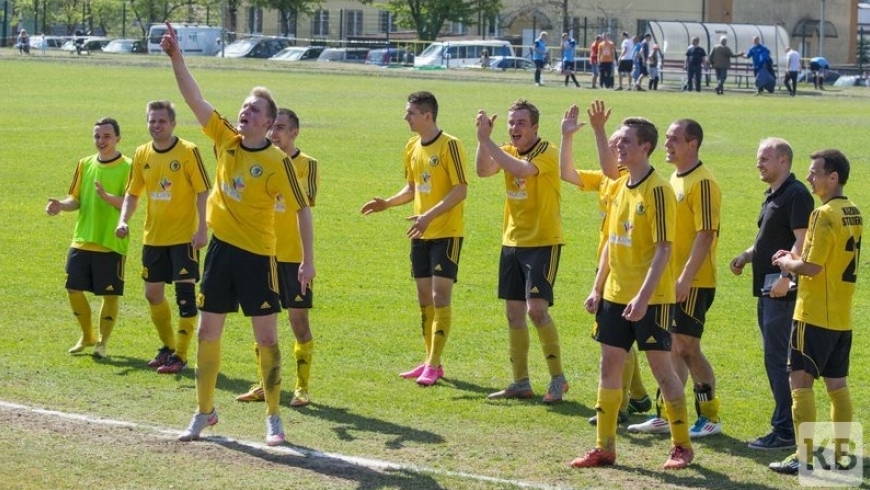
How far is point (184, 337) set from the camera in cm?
1059

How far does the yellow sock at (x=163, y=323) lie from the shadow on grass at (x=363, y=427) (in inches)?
67.6

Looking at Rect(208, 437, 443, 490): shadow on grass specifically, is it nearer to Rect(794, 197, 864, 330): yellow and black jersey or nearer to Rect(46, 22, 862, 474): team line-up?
Rect(46, 22, 862, 474): team line-up

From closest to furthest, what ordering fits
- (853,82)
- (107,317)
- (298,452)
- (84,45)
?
A: (298,452)
(107,317)
(853,82)
(84,45)

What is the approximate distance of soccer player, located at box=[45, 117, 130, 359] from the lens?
1098 centimetres

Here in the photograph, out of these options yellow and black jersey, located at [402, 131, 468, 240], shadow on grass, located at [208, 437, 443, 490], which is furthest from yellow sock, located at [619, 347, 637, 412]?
shadow on grass, located at [208, 437, 443, 490]

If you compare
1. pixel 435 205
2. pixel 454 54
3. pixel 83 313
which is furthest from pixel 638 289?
pixel 454 54

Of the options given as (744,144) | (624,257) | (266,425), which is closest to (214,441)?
(266,425)

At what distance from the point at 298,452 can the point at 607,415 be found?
6.29ft

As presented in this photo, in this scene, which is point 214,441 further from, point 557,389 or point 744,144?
point 744,144

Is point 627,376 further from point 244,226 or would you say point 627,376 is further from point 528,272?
point 244,226

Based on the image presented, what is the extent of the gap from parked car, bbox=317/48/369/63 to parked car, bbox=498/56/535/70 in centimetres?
1081

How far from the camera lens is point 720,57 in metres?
48.9

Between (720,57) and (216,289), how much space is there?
42.9 metres

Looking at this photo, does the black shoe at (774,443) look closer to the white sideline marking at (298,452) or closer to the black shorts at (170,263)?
the white sideline marking at (298,452)
